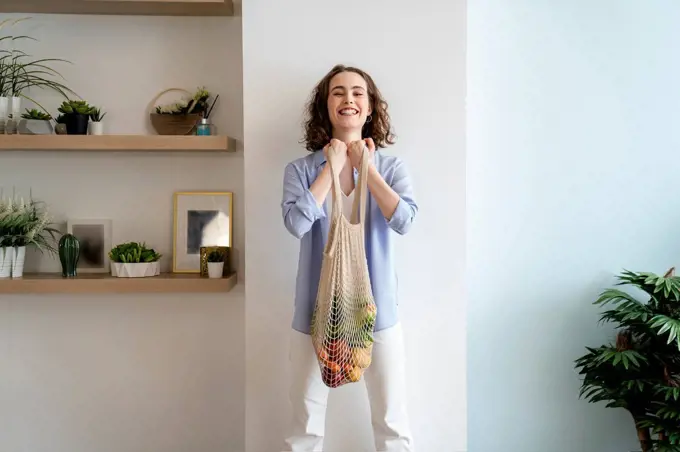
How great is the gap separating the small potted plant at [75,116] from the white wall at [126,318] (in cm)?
17

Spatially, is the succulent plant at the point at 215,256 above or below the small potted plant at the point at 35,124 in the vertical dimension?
below

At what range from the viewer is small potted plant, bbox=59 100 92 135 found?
237 centimetres

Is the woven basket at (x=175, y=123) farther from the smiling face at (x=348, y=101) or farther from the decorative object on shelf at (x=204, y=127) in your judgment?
the smiling face at (x=348, y=101)

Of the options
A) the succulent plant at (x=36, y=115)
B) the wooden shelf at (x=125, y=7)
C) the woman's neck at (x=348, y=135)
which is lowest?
the woman's neck at (x=348, y=135)

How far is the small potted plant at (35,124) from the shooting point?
242cm

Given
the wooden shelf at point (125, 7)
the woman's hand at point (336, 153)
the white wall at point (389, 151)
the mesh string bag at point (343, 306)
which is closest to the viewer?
the mesh string bag at point (343, 306)

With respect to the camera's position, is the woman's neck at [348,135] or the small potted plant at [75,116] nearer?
the woman's neck at [348,135]

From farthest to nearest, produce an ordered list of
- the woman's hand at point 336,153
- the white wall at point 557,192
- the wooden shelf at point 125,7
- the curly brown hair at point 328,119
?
the white wall at point 557,192
the wooden shelf at point 125,7
the curly brown hair at point 328,119
the woman's hand at point 336,153

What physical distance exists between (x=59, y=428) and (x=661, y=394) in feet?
7.44

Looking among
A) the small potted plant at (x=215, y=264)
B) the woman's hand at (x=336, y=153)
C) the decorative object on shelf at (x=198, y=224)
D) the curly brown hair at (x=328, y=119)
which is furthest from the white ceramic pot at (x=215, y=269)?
the woman's hand at (x=336, y=153)

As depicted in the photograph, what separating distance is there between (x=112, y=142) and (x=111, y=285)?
1.71 feet

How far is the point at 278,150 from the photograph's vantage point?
2.27m

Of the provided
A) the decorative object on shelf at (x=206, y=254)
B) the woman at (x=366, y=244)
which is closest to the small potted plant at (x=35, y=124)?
the decorative object on shelf at (x=206, y=254)

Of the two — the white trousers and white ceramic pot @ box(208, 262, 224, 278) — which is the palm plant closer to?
white ceramic pot @ box(208, 262, 224, 278)
